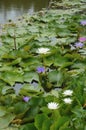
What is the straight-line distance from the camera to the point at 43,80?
2828 mm

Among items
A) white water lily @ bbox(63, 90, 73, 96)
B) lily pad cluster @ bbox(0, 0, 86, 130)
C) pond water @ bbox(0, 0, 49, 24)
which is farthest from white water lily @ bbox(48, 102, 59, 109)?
pond water @ bbox(0, 0, 49, 24)

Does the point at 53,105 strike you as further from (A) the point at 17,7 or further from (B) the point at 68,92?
(A) the point at 17,7

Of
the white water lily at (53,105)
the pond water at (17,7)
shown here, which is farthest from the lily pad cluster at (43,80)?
the pond water at (17,7)

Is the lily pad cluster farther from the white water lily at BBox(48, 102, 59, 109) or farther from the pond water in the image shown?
the pond water

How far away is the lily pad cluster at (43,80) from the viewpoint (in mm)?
2078

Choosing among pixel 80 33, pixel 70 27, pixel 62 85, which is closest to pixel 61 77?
pixel 62 85

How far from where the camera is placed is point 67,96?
234 centimetres

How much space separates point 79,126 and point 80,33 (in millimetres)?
2516

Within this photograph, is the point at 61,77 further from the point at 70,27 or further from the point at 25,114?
the point at 70,27

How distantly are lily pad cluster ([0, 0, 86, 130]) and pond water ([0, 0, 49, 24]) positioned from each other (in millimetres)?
1641

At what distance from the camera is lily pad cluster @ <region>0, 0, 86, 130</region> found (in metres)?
2.08

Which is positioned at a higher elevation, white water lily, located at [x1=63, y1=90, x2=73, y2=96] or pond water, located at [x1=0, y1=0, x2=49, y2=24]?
white water lily, located at [x1=63, y1=90, x2=73, y2=96]

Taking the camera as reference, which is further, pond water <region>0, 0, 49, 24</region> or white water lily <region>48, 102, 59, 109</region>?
pond water <region>0, 0, 49, 24</region>

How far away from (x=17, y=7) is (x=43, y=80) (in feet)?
16.2
